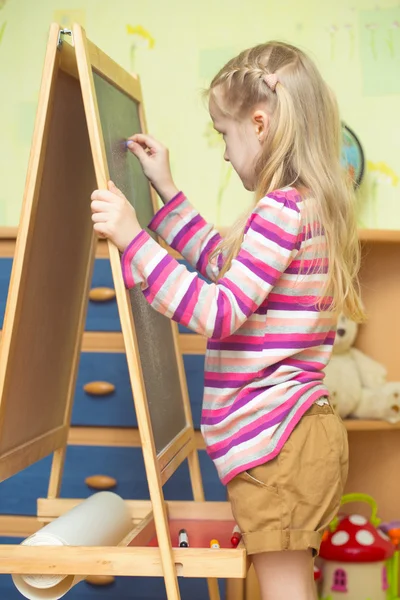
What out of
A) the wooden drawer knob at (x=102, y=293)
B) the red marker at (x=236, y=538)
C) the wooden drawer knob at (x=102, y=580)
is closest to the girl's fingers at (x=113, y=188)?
the red marker at (x=236, y=538)

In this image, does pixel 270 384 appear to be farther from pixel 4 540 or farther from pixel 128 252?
pixel 4 540

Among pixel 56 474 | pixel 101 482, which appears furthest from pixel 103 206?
pixel 101 482

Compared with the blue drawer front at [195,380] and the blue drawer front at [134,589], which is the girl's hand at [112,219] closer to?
the blue drawer front at [195,380]

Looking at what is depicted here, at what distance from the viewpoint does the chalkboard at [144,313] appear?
43.0 inches

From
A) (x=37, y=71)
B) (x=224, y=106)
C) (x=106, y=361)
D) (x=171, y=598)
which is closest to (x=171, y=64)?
(x=37, y=71)

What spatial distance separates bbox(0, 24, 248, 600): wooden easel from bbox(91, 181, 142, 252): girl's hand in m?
0.02

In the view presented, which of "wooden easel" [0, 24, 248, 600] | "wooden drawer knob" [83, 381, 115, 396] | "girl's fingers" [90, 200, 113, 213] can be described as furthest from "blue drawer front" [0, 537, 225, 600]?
"girl's fingers" [90, 200, 113, 213]

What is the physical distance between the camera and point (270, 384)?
3.50 feet

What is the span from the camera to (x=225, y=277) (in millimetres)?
1021

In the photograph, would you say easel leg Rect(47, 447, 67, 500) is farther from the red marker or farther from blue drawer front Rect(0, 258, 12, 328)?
blue drawer front Rect(0, 258, 12, 328)

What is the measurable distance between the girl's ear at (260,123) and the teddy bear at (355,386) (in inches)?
35.2

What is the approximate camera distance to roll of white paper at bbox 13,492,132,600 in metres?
1.00

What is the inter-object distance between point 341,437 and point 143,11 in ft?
4.87

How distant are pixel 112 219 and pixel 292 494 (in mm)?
436
